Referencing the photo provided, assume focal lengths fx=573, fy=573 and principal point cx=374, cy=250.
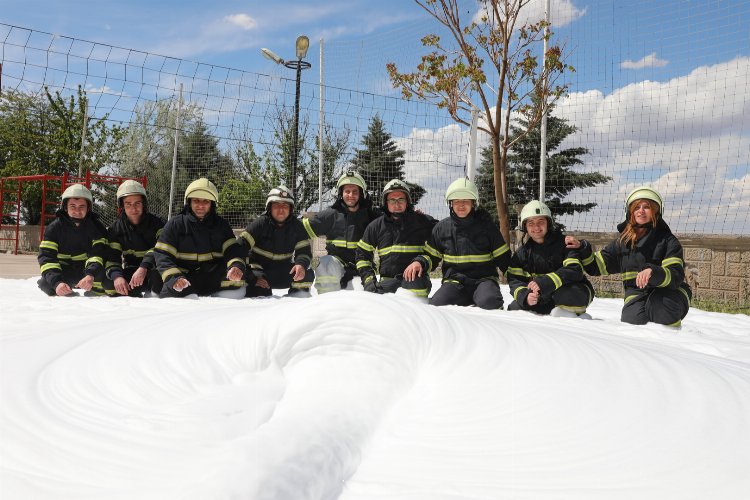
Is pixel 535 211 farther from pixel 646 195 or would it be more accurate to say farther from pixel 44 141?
pixel 44 141

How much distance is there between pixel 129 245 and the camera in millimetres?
4773

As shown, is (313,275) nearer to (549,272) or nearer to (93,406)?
(549,272)

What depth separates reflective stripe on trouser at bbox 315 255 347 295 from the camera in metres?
4.96

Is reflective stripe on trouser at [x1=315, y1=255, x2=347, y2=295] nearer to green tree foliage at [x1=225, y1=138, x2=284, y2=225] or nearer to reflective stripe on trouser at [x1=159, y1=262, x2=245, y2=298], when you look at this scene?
reflective stripe on trouser at [x1=159, y1=262, x2=245, y2=298]

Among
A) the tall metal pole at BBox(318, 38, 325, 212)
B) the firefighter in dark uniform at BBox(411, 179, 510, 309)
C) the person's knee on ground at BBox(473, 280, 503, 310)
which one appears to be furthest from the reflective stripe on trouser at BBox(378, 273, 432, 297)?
the tall metal pole at BBox(318, 38, 325, 212)

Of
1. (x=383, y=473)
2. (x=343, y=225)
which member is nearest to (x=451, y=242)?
(x=343, y=225)

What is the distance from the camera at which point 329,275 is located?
4.97 metres

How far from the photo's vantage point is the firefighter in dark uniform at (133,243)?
4.56 metres

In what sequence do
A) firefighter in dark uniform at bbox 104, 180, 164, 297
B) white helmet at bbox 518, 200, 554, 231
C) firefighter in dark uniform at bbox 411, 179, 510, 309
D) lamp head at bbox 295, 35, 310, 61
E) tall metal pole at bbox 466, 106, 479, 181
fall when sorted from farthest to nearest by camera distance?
1. lamp head at bbox 295, 35, 310, 61
2. tall metal pole at bbox 466, 106, 479, 181
3. firefighter in dark uniform at bbox 104, 180, 164, 297
4. firefighter in dark uniform at bbox 411, 179, 510, 309
5. white helmet at bbox 518, 200, 554, 231

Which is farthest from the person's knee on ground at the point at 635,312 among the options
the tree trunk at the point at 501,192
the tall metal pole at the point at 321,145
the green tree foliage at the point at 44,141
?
the green tree foliage at the point at 44,141

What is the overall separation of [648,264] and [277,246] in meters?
2.93

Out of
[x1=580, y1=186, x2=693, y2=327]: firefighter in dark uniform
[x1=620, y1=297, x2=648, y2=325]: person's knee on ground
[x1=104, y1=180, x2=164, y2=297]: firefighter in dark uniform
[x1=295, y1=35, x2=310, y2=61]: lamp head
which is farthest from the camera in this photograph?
[x1=295, y1=35, x2=310, y2=61]: lamp head

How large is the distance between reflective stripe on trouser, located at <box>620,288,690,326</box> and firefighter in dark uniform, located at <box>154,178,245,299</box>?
286cm

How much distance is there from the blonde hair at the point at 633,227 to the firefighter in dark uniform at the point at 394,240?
1.51m
